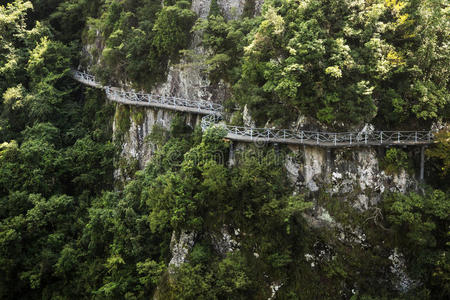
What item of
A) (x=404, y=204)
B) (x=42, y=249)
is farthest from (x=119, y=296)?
(x=404, y=204)

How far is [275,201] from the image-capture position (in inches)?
643

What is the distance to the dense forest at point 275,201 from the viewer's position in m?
16.2

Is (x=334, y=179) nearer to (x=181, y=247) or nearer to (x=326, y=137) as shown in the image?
(x=326, y=137)

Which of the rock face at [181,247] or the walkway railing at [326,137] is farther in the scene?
the rock face at [181,247]

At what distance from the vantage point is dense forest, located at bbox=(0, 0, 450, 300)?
1625 cm

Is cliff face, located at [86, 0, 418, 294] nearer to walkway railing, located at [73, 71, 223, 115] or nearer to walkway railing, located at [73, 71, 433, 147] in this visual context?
walkway railing, located at [73, 71, 433, 147]

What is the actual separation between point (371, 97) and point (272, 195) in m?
7.47

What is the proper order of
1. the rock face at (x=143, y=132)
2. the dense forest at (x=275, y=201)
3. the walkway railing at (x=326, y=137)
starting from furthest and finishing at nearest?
the rock face at (x=143, y=132) → the walkway railing at (x=326, y=137) → the dense forest at (x=275, y=201)

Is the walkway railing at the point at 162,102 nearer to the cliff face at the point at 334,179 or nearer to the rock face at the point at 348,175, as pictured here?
the cliff face at the point at 334,179

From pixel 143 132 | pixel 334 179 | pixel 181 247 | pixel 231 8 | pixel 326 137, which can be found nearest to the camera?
pixel 326 137

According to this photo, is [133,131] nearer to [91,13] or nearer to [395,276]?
[91,13]

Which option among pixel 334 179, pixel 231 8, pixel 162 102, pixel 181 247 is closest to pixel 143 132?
pixel 162 102

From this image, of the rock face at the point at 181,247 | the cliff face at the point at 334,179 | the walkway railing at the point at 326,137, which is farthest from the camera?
the rock face at the point at 181,247

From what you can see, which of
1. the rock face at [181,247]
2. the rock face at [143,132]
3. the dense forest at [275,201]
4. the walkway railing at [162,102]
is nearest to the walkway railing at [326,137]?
the dense forest at [275,201]
